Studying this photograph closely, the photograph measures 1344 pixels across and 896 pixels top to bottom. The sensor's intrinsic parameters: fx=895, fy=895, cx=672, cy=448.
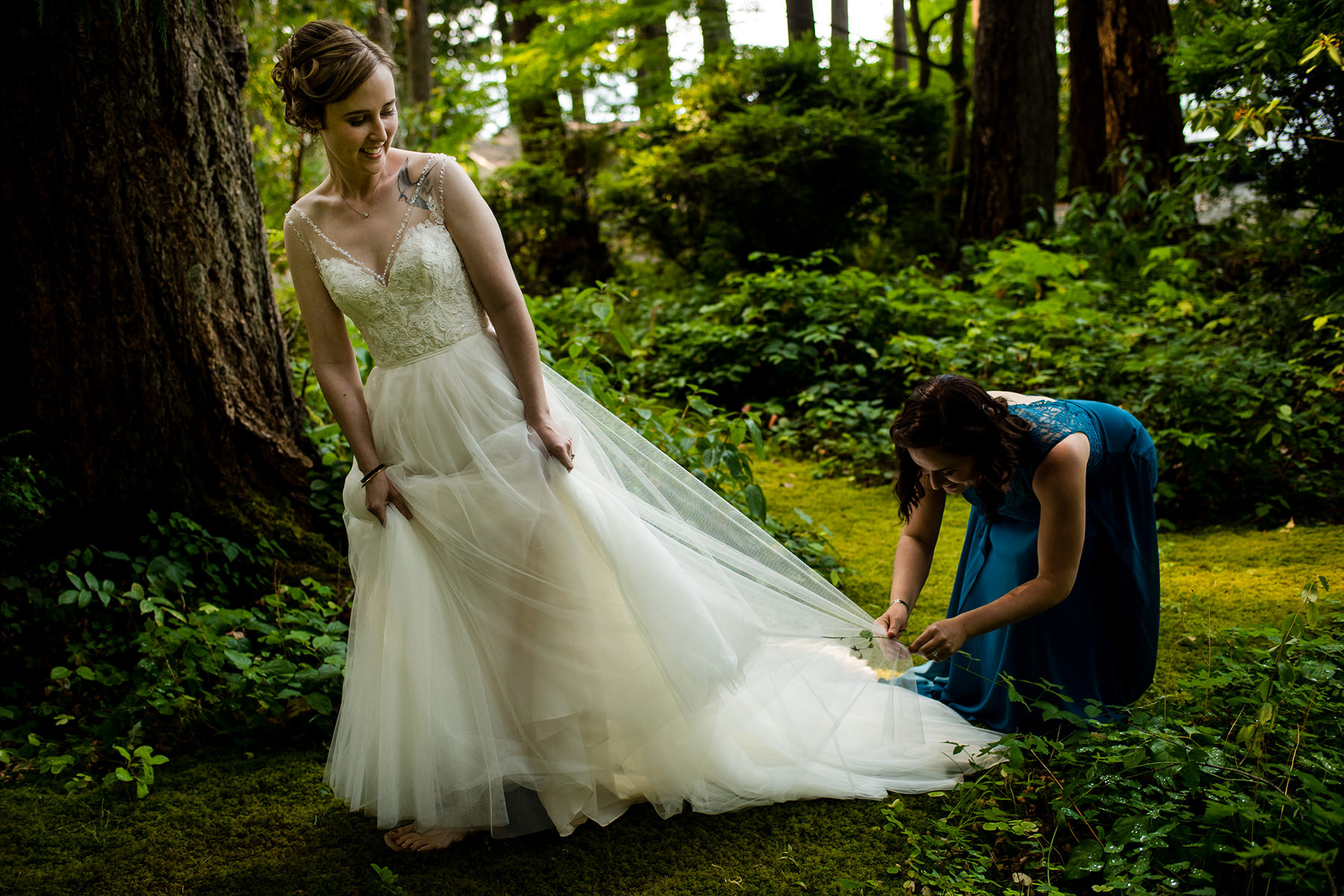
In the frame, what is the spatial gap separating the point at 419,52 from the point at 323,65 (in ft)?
40.0

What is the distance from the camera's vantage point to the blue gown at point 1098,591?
2.62m

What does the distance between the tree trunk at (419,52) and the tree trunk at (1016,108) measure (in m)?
7.72

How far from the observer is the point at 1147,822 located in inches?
78.0

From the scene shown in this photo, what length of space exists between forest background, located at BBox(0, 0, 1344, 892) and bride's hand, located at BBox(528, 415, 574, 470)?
111 centimetres

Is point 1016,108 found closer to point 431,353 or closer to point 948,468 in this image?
point 948,468

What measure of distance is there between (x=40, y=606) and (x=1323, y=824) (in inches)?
146

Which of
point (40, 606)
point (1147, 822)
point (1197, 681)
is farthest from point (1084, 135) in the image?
point (40, 606)

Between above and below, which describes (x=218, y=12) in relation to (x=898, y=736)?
above

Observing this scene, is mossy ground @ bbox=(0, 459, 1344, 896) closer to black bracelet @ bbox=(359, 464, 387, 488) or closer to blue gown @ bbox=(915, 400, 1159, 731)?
blue gown @ bbox=(915, 400, 1159, 731)

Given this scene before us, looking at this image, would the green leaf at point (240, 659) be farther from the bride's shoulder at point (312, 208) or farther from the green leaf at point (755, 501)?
the green leaf at point (755, 501)

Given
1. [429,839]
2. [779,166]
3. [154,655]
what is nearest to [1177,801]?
[429,839]

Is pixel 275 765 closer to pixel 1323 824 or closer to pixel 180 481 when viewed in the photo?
pixel 180 481

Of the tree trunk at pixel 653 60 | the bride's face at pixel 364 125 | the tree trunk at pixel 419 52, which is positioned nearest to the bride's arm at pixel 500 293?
the bride's face at pixel 364 125

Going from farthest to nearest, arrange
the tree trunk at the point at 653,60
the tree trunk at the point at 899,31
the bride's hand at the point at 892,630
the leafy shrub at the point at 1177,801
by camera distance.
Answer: the tree trunk at the point at 899,31 → the tree trunk at the point at 653,60 → the bride's hand at the point at 892,630 → the leafy shrub at the point at 1177,801
